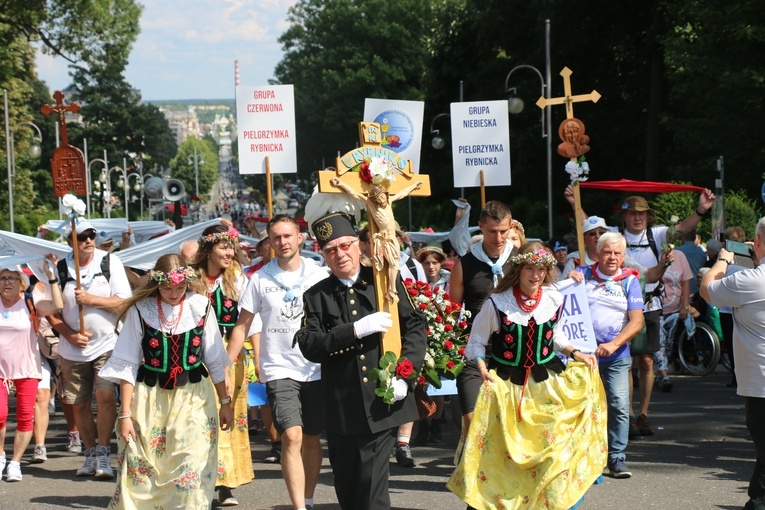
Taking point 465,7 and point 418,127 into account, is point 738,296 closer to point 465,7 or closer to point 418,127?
point 418,127

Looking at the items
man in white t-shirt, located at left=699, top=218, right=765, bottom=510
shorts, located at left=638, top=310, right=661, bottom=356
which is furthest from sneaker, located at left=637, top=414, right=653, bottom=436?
man in white t-shirt, located at left=699, top=218, right=765, bottom=510

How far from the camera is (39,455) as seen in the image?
980cm

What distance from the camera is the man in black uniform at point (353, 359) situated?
5609mm

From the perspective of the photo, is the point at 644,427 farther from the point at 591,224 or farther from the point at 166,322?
the point at 166,322

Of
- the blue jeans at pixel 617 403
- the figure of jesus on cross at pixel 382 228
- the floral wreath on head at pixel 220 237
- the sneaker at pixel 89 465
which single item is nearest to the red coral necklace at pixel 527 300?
the figure of jesus on cross at pixel 382 228

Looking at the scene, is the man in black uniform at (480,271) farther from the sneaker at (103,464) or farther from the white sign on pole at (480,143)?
the white sign on pole at (480,143)

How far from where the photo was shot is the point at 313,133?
59250 mm

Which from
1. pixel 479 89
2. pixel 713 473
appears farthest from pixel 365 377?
pixel 479 89

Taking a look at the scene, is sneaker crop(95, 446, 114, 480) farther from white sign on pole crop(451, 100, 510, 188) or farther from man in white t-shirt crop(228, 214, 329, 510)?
white sign on pole crop(451, 100, 510, 188)

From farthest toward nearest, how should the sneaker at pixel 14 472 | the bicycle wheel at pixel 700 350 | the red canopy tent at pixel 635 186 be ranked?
the bicycle wheel at pixel 700 350
the red canopy tent at pixel 635 186
the sneaker at pixel 14 472

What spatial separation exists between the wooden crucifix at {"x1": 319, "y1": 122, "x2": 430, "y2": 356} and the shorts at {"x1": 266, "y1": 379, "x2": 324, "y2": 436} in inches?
58.1

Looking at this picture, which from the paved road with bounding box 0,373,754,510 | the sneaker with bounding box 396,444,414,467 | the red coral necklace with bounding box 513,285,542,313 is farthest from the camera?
the sneaker with bounding box 396,444,414,467

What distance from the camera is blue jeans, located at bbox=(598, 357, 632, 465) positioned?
8.25 meters

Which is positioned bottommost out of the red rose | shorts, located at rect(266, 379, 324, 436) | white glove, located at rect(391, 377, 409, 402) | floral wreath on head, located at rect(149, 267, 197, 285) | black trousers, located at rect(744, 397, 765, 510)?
black trousers, located at rect(744, 397, 765, 510)
